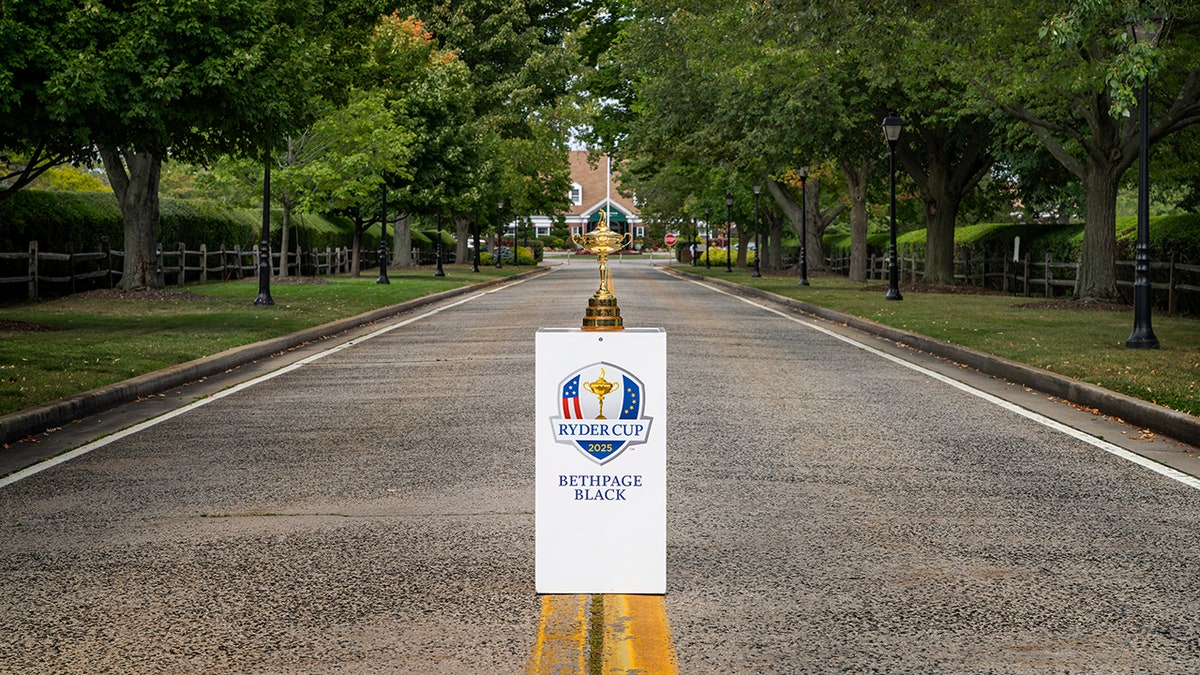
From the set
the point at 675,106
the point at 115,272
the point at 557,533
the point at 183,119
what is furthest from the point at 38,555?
the point at 675,106

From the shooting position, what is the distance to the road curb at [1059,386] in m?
10.6

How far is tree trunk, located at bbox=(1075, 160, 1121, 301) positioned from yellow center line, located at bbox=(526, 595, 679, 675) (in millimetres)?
24064

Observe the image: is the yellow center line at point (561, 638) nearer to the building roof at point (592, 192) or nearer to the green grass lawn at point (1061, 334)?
the green grass lawn at point (1061, 334)

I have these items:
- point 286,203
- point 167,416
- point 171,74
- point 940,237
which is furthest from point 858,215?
point 167,416

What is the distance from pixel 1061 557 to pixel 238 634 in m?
3.90

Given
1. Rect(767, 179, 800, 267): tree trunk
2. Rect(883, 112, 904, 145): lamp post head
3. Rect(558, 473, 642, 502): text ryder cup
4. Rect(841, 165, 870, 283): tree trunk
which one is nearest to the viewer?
Rect(558, 473, 642, 502): text ryder cup

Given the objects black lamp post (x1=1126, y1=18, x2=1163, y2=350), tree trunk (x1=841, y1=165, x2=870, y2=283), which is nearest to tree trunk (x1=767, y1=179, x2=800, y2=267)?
tree trunk (x1=841, y1=165, x2=870, y2=283)

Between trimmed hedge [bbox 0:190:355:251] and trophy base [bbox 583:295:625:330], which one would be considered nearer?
trophy base [bbox 583:295:625:330]

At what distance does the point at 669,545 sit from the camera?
6660 mm

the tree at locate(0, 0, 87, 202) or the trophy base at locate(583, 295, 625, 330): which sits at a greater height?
the tree at locate(0, 0, 87, 202)

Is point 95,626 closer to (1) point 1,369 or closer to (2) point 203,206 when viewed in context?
(1) point 1,369

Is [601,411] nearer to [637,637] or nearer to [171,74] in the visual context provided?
[637,637]

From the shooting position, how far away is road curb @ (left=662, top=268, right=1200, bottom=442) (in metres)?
10.6

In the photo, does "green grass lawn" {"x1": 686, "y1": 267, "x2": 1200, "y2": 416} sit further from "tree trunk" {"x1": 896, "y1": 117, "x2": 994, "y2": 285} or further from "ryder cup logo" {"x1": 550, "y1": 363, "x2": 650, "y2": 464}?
"ryder cup logo" {"x1": 550, "y1": 363, "x2": 650, "y2": 464}
